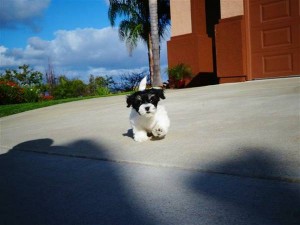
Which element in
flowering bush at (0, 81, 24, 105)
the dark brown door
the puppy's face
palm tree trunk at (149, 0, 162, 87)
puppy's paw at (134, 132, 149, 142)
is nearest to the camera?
the puppy's face

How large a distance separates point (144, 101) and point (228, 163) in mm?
1608

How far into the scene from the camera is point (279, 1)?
11.6m

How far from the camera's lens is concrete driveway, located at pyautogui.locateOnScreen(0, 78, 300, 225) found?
239 cm

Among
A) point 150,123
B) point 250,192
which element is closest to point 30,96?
point 150,123

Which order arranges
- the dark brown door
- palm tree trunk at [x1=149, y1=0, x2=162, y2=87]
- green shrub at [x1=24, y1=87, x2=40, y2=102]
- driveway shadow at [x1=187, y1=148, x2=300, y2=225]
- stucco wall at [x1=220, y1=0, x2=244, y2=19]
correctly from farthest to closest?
1. green shrub at [x1=24, y1=87, x2=40, y2=102]
2. palm tree trunk at [x1=149, y1=0, x2=162, y2=87]
3. stucco wall at [x1=220, y1=0, x2=244, y2=19]
4. the dark brown door
5. driveway shadow at [x1=187, y1=148, x2=300, y2=225]

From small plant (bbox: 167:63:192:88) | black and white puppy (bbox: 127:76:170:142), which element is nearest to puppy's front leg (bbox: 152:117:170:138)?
black and white puppy (bbox: 127:76:170:142)

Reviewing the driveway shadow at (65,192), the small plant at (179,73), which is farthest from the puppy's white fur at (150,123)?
the small plant at (179,73)

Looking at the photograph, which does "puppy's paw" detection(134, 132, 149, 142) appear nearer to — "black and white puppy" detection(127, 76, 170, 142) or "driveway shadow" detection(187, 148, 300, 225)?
"black and white puppy" detection(127, 76, 170, 142)

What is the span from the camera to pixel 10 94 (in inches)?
640

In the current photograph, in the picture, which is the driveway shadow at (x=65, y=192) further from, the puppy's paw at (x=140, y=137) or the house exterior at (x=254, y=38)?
the house exterior at (x=254, y=38)

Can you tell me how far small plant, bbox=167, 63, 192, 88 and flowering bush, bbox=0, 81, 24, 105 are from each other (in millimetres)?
7496

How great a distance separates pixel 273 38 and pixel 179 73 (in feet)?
12.9

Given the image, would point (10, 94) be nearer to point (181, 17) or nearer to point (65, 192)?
point (181, 17)

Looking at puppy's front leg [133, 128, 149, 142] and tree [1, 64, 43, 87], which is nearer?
puppy's front leg [133, 128, 149, 142]
